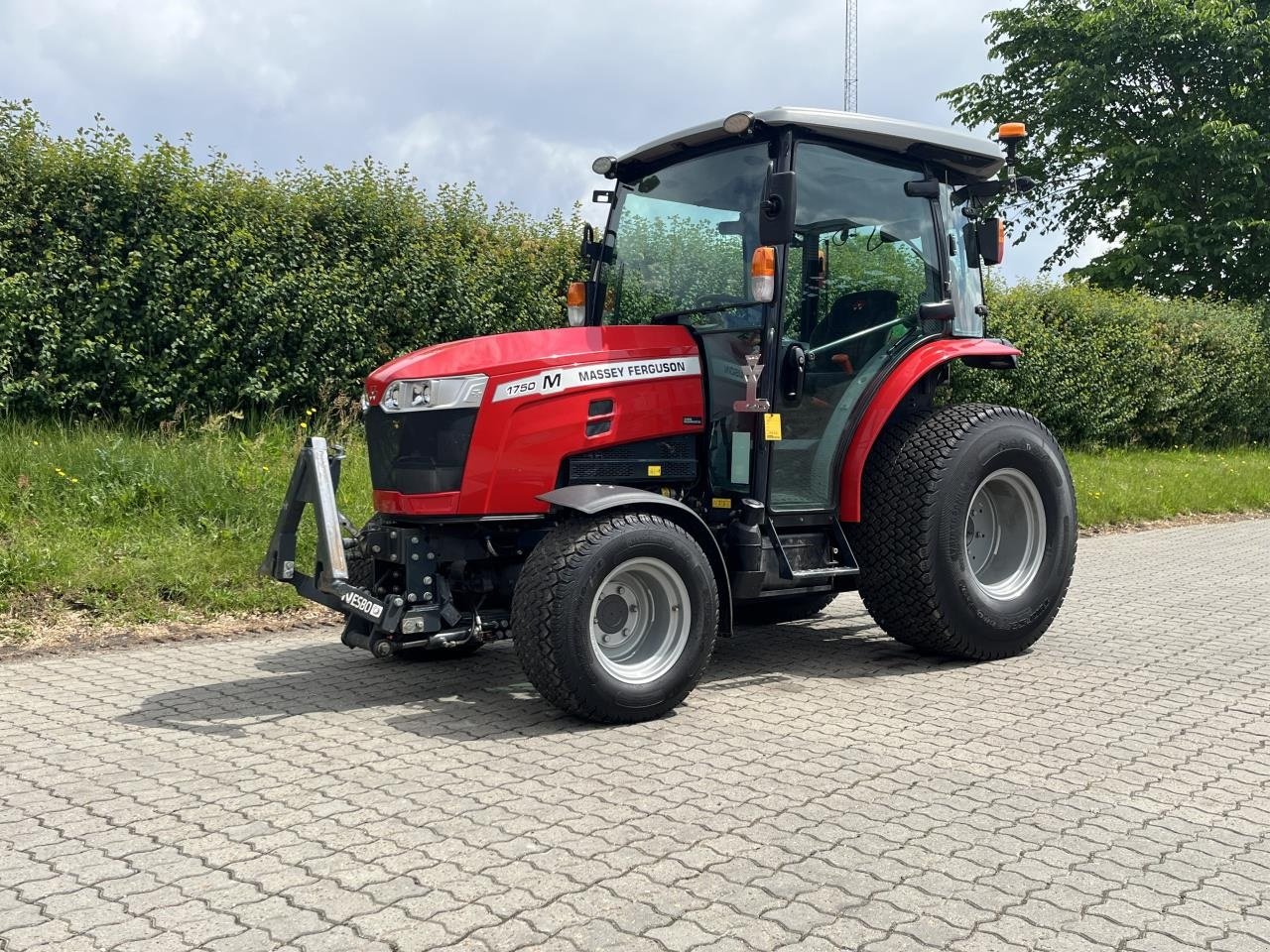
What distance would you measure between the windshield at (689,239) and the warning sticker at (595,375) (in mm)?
315

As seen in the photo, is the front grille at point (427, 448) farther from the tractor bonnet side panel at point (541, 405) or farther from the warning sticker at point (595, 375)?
the warning sticker at point (595, 375)

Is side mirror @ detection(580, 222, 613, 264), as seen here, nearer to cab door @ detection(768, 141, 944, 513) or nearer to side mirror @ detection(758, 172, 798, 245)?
cab door @ detection(768, 141, 944, 513)

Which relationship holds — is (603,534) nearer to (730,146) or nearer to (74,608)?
(730,146)

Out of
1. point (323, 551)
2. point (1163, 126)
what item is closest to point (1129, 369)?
point (1163, 126)

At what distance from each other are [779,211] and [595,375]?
1041mm

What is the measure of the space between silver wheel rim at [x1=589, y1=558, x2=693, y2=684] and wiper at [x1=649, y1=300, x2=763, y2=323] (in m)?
1.33

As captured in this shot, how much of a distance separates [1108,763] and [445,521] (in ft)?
8.90

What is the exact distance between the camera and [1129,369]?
17047 millimetres

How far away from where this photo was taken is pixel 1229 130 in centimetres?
2362

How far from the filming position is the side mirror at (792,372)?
5.40 m

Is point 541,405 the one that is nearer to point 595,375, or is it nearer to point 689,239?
point 595,375

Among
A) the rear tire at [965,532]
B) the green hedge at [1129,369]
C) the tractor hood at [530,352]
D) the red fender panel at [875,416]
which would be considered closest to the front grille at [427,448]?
the tractor hood at [530,352]

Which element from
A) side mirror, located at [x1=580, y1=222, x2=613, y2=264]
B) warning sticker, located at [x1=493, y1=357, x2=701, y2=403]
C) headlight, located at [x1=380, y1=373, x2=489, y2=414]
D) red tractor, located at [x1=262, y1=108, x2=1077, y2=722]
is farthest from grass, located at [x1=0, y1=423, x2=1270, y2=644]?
warning sticker, located at [x1=493, y1=357, x2=701, y2=403]

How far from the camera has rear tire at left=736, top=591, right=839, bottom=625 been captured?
6102 millimetres
